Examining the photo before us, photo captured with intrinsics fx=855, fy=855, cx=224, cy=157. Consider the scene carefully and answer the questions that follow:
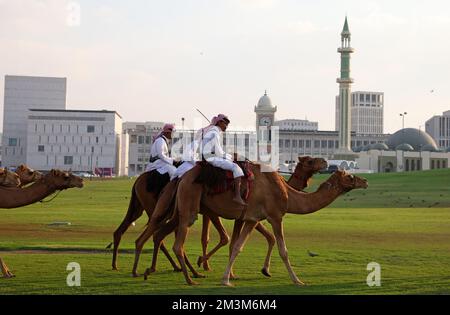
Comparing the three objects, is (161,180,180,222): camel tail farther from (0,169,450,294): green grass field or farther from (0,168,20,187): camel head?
(0,168,20,187): camel head

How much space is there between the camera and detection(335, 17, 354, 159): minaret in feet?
577

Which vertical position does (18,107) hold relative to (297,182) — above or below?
above

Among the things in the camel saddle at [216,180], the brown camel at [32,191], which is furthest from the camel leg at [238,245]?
the brown camel at [32,191]

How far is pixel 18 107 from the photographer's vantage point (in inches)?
7692

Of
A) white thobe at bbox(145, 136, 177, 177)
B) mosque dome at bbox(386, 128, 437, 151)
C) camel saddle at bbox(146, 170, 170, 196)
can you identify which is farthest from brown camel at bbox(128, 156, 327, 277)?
mosque dome at bbox(386, 128, 437, 151)

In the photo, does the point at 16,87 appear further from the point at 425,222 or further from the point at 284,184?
the point at 284,184

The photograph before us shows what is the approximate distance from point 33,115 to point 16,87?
20.4m

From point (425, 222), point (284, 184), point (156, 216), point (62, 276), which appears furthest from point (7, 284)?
point (425, 222)

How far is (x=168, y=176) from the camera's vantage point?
1831 centimetres

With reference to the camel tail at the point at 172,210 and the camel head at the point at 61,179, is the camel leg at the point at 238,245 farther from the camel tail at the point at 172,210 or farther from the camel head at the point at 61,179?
the camel head at the point at 61,179

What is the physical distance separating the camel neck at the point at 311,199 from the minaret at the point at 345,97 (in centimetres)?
15939

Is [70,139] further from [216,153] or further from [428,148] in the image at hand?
[216,153]

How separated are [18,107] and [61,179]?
183985 millimetres

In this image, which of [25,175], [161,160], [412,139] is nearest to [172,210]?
[161,160]
